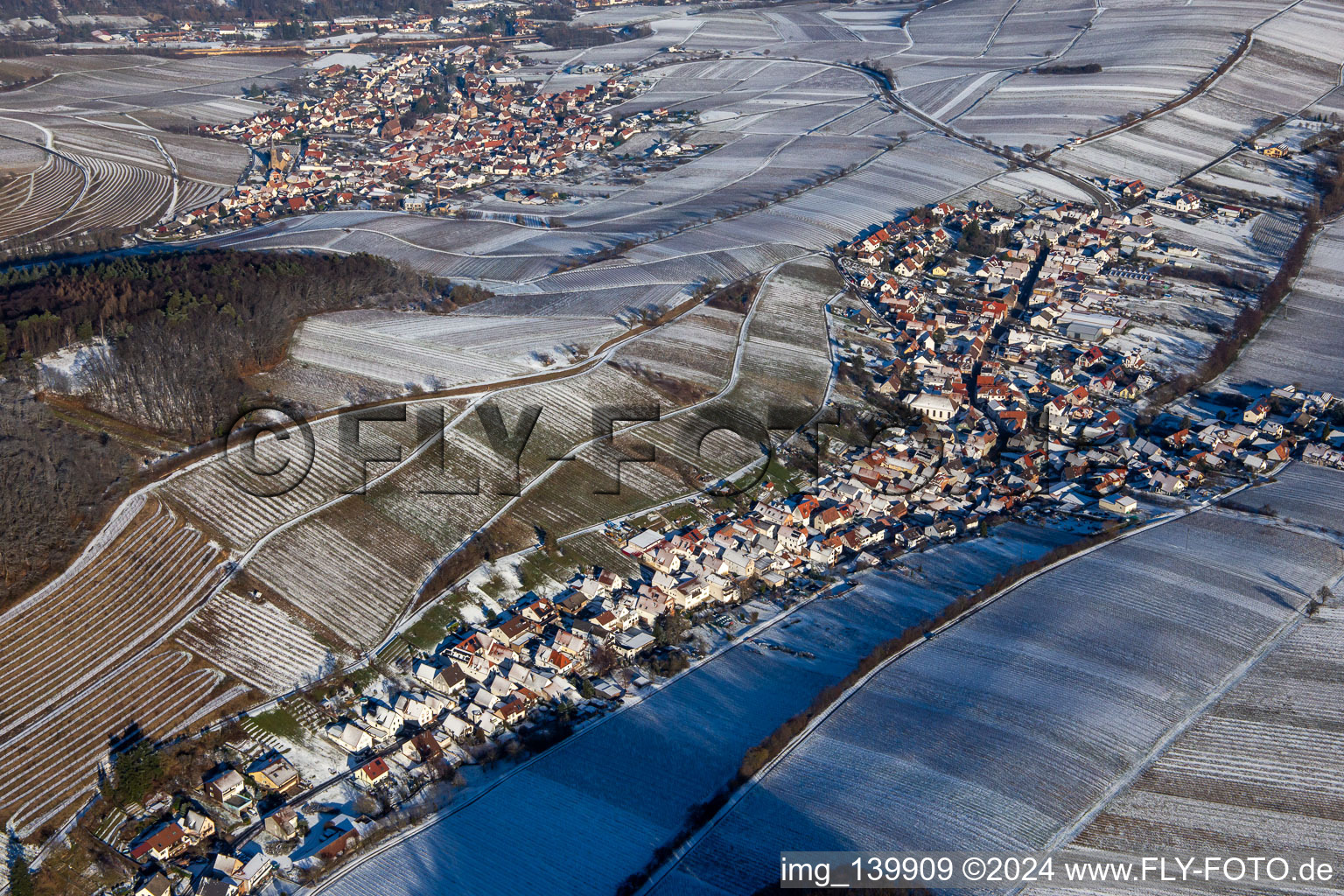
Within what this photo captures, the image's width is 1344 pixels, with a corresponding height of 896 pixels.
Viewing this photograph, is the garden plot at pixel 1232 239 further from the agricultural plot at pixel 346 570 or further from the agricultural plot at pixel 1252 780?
the agricultural plot at pixel 346 570

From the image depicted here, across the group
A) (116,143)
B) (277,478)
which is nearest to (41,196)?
(116,143)

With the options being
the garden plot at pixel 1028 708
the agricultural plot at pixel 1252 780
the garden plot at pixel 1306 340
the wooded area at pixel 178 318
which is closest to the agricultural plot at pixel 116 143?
the wooded area at pixel 178 318

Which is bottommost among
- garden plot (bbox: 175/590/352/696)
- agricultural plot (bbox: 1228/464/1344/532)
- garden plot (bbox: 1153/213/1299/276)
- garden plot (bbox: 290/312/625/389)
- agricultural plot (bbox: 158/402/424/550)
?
garden plot (bbox: 175/590/352/696)

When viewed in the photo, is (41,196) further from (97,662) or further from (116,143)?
(97,662)

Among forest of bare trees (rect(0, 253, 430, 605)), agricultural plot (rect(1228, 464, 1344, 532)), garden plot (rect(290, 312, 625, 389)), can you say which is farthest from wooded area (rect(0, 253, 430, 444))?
agricultural plot (rect(1228, 464, 1344, 532))

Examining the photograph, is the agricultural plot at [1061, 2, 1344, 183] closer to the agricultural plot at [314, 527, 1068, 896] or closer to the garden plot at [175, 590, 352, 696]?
the agricultural plot at [314, 527, 1068, 896]

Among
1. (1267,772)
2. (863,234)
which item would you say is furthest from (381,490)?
(863,234)

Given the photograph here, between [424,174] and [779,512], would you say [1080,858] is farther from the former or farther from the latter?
[424,174]
